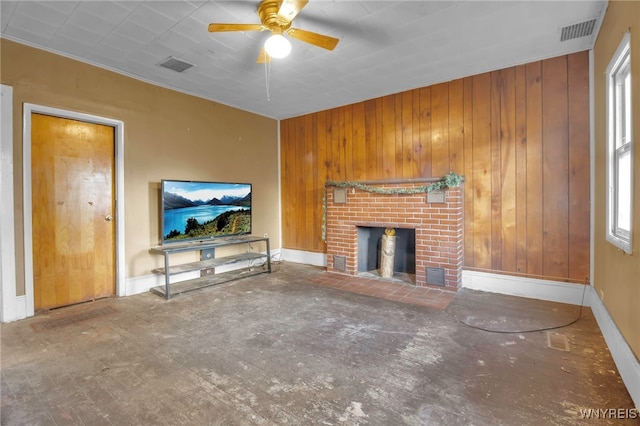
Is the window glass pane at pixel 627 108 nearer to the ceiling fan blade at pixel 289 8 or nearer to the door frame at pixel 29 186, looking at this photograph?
the ceiling fan blade at pixel 289 8

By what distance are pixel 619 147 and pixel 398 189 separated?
86.3 inches

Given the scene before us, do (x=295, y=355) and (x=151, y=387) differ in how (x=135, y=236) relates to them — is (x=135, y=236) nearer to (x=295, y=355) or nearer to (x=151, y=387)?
(x=151, y=387)

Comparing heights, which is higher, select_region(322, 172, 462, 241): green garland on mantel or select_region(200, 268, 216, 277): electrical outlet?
select_region(322, 172, 462, 241): green garland on mantel

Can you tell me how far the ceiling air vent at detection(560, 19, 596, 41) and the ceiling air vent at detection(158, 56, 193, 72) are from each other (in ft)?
12.5

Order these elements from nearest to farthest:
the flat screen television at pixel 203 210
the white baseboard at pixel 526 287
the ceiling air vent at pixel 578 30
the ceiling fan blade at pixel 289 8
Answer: the ceiling fan blade at pixel 289 8 < the ceiling air vent at pixel 578 30 < the white baseboard at pixel 526 287 < the flat screen television at pixel 203 210

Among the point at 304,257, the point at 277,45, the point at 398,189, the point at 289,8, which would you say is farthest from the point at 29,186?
the point at 398,189

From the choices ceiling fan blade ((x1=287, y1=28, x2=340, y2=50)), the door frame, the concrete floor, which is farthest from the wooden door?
ceiling fan blade ((x1=287, y1=28, x2=340, y2=50))

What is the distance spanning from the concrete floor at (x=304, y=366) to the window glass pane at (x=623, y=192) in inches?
37.3

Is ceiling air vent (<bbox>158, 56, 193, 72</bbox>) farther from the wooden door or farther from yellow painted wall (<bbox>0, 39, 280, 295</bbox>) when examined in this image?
the wooden door

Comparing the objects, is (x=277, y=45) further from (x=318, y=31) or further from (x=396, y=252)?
(x=396, y=252)

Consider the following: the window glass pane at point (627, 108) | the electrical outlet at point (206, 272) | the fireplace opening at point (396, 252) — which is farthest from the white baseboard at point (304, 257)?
the window glass pane at point (627, 108)

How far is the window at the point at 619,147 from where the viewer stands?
2.12m

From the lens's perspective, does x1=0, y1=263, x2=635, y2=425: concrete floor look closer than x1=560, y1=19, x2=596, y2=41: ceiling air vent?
Yes

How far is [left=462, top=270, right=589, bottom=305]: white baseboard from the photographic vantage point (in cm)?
324
